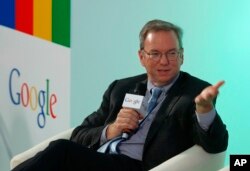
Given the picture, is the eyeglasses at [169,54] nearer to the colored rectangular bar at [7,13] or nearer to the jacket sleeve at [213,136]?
the jacket sleeve at [213,136]

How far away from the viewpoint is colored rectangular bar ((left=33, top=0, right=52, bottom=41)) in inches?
152

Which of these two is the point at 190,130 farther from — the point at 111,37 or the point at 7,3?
the point at 7,3

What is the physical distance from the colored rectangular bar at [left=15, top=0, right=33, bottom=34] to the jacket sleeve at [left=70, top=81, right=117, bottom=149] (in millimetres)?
1458

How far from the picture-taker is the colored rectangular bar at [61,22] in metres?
3.71

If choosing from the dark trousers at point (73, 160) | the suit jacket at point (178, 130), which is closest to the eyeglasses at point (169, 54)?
the suit jacket at point (178, 130)

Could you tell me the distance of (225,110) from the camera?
2895mm

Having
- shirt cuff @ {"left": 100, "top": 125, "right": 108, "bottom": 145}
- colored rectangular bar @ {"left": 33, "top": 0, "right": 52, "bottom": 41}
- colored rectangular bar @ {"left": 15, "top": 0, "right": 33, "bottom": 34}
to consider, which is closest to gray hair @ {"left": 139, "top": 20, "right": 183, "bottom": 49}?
shirt cuff @ {"left": 100, "top": 125, "right": 108, "bottom": 145}

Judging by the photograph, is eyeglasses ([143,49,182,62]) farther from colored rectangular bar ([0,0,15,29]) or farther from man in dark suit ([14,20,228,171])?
colored rectangular bar ([0,0,15,29])

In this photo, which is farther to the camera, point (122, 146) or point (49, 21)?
point (49, 21)

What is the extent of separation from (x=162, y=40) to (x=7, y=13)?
2074 mm

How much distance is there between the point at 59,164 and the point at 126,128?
1.25 feet

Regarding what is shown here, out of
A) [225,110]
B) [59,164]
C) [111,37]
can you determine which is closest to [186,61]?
[225,110]

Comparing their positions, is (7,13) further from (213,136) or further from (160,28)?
(213,136)

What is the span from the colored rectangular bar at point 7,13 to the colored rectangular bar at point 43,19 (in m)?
0.28
